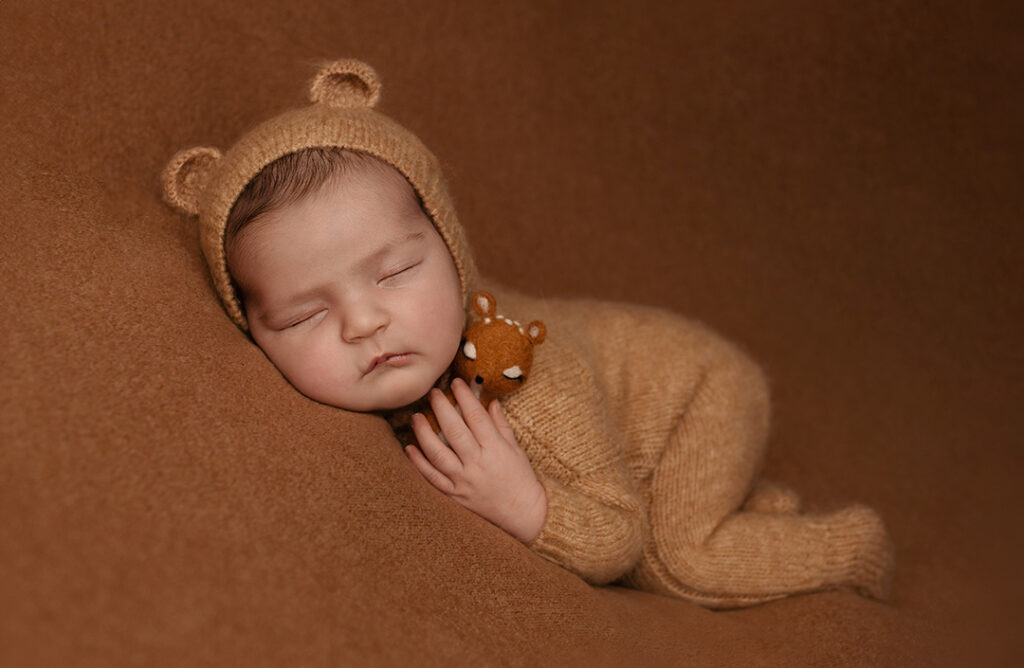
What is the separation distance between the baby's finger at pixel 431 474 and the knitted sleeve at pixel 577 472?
0.13 m

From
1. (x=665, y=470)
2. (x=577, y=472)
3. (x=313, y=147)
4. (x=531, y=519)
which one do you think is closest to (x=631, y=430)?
(x=665, y=470)

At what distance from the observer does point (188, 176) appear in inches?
49.6

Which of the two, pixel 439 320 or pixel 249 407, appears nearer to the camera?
pixel 249 407

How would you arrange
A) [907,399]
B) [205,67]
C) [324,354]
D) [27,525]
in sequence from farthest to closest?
[907,399], [205,67], [324,354], [27,525]

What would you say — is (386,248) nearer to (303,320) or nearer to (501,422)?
(303,320)

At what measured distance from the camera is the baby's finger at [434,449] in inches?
45.6

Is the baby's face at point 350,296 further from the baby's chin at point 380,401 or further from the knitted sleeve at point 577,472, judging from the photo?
the knitted sleeve at point 577,472

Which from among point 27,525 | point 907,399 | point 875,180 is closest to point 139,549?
point 27,525

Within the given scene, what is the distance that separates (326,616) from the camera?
78 cm

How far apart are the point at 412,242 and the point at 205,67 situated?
544 mm

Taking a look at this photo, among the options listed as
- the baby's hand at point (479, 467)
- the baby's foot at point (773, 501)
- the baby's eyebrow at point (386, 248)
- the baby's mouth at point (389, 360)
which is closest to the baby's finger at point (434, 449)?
the baby's hand at point (479, 467)

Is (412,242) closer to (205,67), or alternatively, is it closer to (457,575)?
(457,575)

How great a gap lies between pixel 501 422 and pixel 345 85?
52 centimetres

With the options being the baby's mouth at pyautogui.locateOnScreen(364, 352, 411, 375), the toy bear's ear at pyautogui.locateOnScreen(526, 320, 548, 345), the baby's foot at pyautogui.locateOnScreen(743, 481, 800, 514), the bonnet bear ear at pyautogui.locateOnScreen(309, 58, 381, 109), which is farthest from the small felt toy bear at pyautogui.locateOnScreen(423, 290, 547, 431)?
the baby's foot at pyautogui.locateOnScreen(743, 481, 800, 514)
